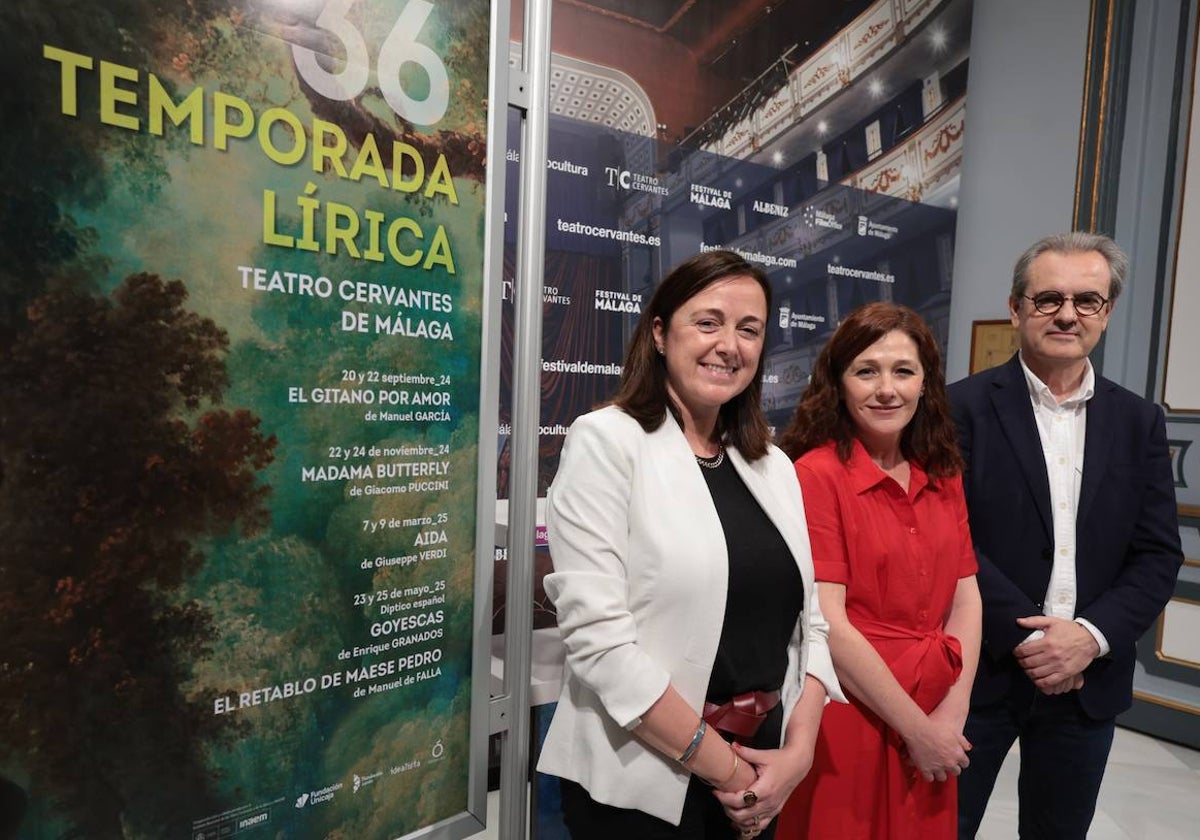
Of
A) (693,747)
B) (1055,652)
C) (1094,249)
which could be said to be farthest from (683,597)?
(1094,249)

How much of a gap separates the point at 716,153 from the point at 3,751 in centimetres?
237

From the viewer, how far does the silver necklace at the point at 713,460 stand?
124 cm

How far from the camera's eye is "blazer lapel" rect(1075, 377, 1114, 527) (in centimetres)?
157

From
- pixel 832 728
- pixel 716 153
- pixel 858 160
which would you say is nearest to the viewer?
pixel 832 728

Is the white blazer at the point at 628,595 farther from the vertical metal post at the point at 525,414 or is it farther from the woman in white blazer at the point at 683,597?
the vertical metal post at the point at 525,414

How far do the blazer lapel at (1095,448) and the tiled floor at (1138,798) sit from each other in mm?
1549

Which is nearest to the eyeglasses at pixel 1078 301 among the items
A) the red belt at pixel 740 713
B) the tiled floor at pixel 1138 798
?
the red belt at pixel 740 713

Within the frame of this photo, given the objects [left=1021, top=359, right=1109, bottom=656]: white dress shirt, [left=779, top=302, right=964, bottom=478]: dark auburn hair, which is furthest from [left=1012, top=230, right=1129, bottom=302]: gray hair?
[left=779, top=302, right=964, bottom=478]: dark auburn hair

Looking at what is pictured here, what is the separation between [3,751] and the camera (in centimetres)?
85

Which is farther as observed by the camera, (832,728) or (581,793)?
(832,728)

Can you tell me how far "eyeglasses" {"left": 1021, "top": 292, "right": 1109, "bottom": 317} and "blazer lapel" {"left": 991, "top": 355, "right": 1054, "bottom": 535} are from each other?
16 cm

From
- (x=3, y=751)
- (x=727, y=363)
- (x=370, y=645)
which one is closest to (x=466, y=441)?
(x=370, y=645)

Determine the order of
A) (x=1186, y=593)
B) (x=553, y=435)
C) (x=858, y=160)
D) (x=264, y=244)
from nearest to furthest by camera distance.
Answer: (x=264, y=244) → (x=553, y=435) → (x=858, y=160) → (x=1186, y=593)

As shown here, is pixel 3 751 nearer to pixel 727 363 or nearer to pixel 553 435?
pixel 727 363
